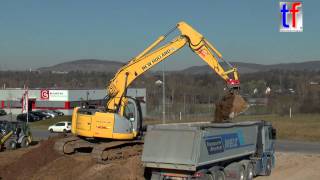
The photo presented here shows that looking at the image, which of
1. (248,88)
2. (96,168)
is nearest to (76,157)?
(96,168)

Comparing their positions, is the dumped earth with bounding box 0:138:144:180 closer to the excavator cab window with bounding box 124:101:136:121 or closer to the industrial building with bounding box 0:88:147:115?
the excavator cab window with bounding box 124:101:136:121

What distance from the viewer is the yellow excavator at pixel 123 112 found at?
23000 mm

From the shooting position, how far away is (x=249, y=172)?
21453mm

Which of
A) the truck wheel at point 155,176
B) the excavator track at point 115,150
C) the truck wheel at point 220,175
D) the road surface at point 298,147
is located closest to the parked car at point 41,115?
the road surface at point 298,147

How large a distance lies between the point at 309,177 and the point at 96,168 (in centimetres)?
894

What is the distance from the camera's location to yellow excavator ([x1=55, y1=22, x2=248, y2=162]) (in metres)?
23.0

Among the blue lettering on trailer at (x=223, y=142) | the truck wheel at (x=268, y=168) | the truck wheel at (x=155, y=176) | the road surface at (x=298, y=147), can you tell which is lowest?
the road surface at (x=298, y=147)

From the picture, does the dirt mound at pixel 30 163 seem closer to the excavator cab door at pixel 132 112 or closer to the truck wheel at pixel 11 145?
the excavator cab door at pixel 132 112

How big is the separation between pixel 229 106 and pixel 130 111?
4440mm

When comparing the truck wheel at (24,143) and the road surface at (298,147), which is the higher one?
the truck wheel at (24,143)

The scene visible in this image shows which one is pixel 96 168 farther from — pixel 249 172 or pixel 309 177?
pixel 309 177

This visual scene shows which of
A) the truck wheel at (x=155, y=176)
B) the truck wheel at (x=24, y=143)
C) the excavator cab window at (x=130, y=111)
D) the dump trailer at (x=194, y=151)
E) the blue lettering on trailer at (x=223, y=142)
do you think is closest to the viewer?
the dump trailer at (x=194, y=151)

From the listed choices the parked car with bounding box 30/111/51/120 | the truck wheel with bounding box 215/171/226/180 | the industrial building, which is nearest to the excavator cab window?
the truck wheel with bounding box 215/171/226/180

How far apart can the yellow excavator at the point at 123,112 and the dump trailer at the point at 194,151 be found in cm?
344
